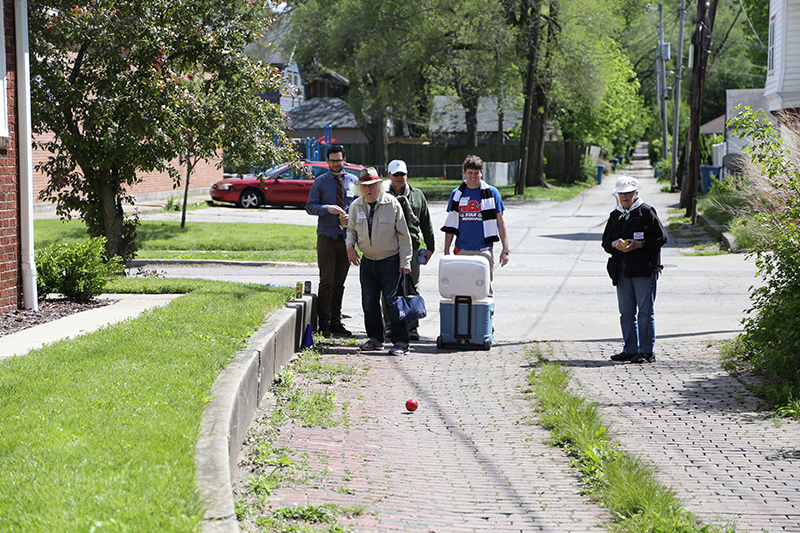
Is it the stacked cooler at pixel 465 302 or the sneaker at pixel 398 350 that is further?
the stacked cooler at pixel 465 302

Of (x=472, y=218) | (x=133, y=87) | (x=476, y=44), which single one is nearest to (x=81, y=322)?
(x=472, y=218)

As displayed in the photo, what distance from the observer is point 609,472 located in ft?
16.6

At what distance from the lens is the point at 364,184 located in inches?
339

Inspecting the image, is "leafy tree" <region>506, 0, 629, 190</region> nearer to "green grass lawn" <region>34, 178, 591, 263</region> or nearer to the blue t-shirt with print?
"green grass lawn" <region>34, 178, 591, 263</region>

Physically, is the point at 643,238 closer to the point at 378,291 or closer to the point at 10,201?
the point at 378,291

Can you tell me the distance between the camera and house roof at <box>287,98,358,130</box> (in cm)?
6650

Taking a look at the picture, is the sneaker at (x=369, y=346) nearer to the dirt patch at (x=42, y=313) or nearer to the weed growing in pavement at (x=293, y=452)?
the weed growing in pavement at (x=293, y=452)

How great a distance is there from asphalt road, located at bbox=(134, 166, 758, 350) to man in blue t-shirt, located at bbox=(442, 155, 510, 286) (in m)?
1.14

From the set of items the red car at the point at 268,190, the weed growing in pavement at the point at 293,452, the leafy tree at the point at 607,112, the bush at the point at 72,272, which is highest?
the leafy tree at the point at 607,112

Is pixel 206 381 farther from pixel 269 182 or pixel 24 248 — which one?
pixel 269 182

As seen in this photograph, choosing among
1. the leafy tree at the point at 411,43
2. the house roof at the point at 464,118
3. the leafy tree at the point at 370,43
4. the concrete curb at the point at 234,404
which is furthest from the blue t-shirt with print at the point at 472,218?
the house roof at the point at 464,118

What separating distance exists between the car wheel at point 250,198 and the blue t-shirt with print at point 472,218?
20412 mm

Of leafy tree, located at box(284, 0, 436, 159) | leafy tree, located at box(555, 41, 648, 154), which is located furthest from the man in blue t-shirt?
leafy tree, located at box(555, 41, 648, 154)

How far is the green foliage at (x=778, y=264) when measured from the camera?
736cm
